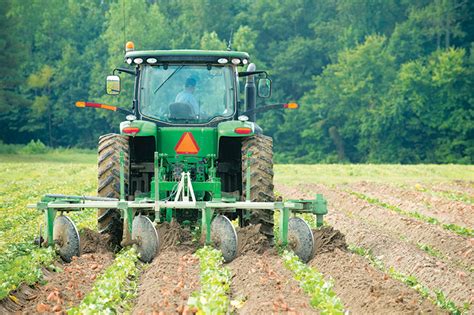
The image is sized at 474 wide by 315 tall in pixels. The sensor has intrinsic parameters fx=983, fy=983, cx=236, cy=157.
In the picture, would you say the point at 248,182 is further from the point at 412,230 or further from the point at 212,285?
the point at 412,230

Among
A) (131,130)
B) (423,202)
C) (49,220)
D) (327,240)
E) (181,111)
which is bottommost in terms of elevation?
(423,202)

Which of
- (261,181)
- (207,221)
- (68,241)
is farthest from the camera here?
(261,181)

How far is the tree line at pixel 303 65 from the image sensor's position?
54031mm

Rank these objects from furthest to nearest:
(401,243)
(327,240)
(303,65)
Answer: (303,65) < (401,243) < (327,240)

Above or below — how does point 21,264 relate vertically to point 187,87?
below

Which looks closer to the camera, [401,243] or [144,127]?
[144,127]

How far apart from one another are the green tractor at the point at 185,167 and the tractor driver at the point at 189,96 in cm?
1

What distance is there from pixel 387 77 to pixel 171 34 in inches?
713

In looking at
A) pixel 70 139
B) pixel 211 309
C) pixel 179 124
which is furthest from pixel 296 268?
pixel 70 139

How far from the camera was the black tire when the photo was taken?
41.5 feet

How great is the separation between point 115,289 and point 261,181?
12.5 ft

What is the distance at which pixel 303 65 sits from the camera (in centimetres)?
6525

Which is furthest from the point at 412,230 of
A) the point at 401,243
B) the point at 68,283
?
the point at 68,283

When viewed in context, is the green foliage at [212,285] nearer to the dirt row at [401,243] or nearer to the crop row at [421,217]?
the dirt row at [401,243]
